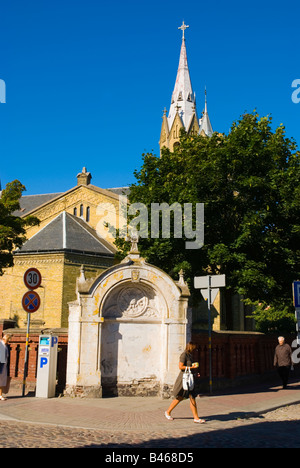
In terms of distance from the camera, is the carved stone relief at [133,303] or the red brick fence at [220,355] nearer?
the carved stone relief at [133,303]

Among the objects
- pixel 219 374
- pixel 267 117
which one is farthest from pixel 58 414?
pixel 267 117

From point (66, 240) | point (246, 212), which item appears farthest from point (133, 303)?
point (66, 240)

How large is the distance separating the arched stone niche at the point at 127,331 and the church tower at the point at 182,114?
41106 millimetres

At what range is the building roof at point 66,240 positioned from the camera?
30.0 m

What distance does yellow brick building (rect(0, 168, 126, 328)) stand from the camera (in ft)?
94.4

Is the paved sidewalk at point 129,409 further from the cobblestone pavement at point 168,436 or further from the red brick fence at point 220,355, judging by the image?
the red brick fence at point 220,355

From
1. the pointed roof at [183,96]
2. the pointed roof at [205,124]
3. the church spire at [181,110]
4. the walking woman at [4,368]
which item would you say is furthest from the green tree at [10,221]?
the pointed roof at [205,124]

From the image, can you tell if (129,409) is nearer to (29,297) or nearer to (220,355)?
(29,297)

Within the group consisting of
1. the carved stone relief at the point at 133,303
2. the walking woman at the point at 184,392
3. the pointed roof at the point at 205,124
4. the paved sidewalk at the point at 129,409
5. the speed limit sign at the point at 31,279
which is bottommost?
the paved sidewalk at the point at 129,409

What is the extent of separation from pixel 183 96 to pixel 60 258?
34.0 meters

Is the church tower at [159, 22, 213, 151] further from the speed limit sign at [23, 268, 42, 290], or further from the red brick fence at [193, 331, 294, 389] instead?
the speed limit sign at [23, 268, 42, 290]

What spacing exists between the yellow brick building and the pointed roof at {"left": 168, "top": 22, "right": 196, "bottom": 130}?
22.3 m

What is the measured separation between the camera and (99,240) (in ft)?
109

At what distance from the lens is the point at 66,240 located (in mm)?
30453
